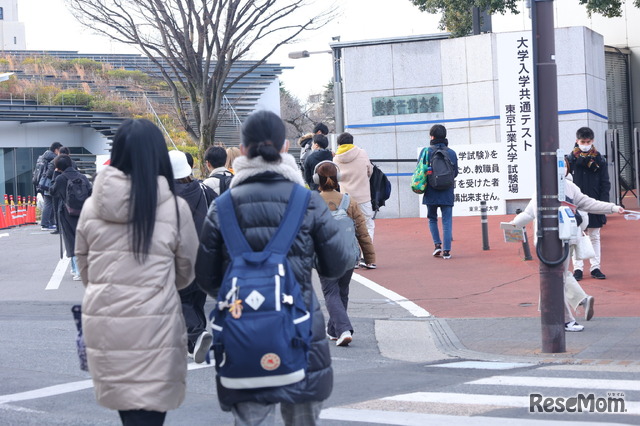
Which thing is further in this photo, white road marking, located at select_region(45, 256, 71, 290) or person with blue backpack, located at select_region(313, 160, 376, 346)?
white road marking, located at select_region(45, 256, 71, 290)

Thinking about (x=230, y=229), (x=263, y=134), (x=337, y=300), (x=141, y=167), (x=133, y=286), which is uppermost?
(x=263, y=134)

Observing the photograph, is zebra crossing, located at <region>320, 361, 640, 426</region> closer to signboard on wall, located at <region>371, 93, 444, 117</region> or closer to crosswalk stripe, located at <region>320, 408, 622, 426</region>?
crosswalk stripe, located at <region>320, 408, 622, 426</region>

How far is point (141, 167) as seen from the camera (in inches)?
166

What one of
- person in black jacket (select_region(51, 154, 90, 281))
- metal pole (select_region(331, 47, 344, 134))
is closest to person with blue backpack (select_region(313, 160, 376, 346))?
person in black jacket (select_region(51, 154, 90, 281))

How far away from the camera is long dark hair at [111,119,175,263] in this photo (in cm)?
416

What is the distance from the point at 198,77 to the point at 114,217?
1969 centimetres

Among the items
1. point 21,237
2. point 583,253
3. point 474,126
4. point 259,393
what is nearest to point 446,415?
point 259,393

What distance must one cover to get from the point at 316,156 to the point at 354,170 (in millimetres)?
627

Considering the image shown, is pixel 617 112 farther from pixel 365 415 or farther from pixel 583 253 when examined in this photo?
pixel 365 415

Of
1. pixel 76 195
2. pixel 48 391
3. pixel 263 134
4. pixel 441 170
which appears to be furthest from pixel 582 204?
pixel 76 195

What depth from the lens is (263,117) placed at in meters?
4.20

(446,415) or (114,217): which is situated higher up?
(114,217)

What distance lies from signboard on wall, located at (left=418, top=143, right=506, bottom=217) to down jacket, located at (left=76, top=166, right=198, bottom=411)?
51.5 feet

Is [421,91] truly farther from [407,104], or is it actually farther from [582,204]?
[582,204]
